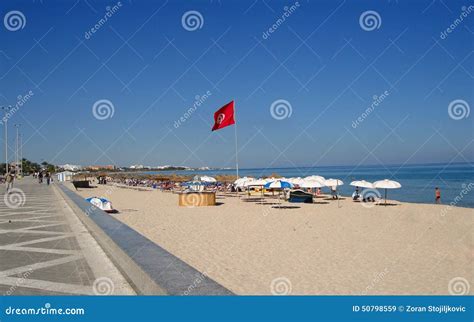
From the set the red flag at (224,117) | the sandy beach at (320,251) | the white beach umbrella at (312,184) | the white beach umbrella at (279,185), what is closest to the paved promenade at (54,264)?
the sandy beach at (320,251)

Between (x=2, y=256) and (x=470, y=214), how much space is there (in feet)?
58.5

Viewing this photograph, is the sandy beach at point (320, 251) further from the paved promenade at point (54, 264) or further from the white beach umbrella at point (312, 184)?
the white beach umbrella at point (312, 184)

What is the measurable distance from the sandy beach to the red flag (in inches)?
430

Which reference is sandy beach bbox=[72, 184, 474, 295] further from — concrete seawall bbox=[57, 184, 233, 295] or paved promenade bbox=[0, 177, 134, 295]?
paved promenade bbox=[0, 177, 134, 295]

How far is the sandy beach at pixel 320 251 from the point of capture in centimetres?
618

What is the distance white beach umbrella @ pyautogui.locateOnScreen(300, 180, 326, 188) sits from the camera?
23.1 meters

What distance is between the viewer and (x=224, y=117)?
1025 inches

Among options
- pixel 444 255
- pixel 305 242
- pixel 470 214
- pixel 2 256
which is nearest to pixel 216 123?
pixel 470 214

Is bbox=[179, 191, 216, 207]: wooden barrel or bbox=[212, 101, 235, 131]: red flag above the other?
bbox=[212, 101, 235, 131]: red flag

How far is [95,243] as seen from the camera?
7.12 metres

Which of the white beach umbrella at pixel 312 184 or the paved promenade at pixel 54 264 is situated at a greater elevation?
the white beach umbrella at pixel 312 184

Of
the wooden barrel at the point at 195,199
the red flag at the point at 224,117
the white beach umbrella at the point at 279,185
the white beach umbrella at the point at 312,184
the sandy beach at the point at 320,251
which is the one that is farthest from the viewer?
the red flag at the point at 224,117

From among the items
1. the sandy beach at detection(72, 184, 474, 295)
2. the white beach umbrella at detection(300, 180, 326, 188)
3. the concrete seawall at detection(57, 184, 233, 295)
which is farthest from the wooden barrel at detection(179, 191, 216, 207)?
the concrete seawall at detection(57, 184, 233, 295)

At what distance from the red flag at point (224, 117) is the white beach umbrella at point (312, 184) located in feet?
18.2
